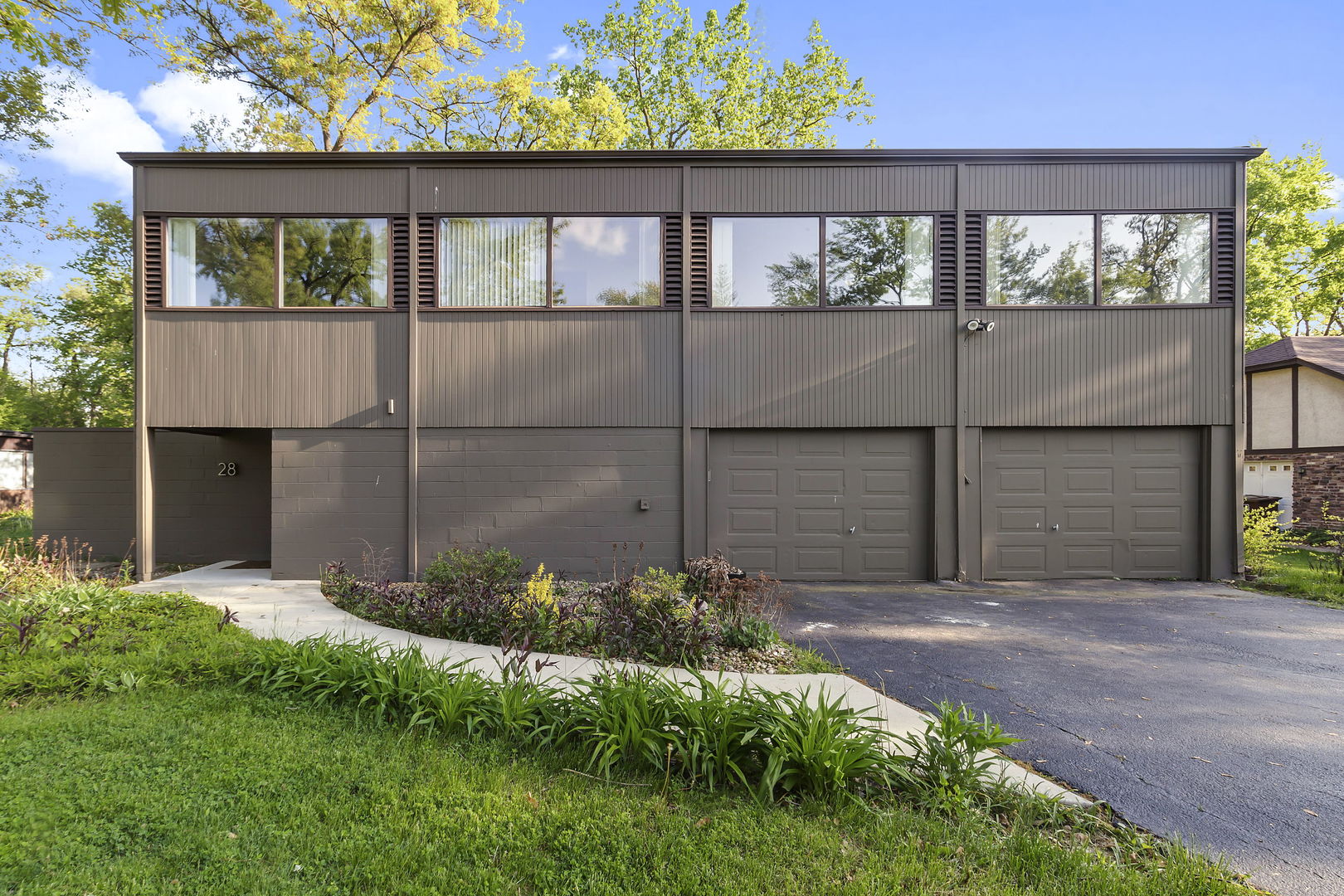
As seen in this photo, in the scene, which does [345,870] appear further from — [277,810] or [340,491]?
[340,491]

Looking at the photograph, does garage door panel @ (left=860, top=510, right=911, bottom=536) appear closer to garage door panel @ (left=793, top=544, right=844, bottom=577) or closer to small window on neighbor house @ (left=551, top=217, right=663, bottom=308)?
garage door panel @ (left=793, top=544, right=844, bottom=577)

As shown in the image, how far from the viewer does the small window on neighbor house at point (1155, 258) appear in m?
8.56

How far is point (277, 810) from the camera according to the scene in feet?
8.17

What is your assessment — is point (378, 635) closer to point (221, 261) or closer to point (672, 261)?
point (672, 261)

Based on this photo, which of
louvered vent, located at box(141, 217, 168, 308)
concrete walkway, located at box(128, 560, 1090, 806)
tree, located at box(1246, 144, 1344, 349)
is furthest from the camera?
tree, located at box(1246, 144, 1344, 349)

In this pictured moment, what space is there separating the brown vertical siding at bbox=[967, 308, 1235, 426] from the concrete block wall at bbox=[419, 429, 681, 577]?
16.6 ft

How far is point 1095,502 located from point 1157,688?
5193 mm

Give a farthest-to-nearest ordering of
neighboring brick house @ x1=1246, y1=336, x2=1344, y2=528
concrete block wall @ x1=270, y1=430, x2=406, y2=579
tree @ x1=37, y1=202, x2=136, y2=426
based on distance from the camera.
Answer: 1. tree @ x1=37, y1=202, x2=136, y2=426
2. neighboring brick house @ x1=1246, y1=336, x2=1344, y2=528
3. concrete block wall @ x1=270, y1=430, x2=406, y2=579

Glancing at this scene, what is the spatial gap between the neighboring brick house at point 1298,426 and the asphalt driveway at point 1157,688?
7856mm

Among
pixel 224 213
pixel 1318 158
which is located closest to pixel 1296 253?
pixel 1318 158

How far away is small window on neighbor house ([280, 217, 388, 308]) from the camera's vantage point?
→ 330 inches

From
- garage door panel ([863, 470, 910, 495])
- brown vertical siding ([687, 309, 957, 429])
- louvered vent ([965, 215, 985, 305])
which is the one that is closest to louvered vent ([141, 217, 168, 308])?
brown vertical siding ([687, 309, 957, 429])

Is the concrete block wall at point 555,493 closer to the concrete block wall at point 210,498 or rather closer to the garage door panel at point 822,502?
the garage door panel at point 822,502

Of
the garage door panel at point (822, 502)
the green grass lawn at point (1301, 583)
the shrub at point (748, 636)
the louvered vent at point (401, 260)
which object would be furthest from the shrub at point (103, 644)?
the green grass lawn at point (1301, 583)
